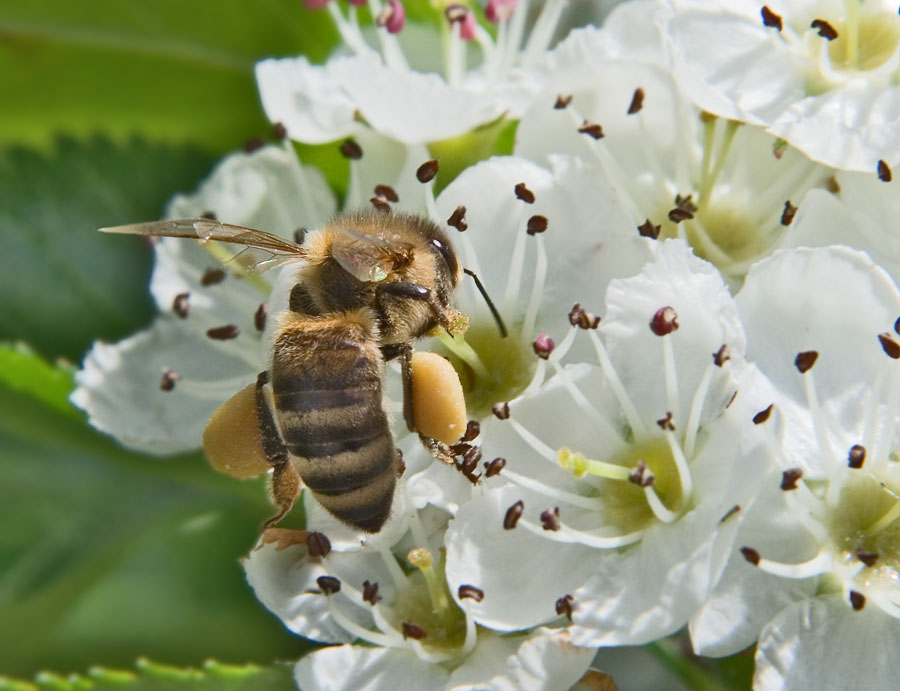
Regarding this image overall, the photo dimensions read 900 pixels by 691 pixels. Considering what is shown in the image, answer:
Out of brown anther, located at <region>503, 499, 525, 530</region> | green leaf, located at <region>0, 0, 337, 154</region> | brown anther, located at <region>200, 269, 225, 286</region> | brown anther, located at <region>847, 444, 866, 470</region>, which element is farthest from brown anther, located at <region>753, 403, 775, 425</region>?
green leaf, located at <region>0, 0, 337, 154</region>

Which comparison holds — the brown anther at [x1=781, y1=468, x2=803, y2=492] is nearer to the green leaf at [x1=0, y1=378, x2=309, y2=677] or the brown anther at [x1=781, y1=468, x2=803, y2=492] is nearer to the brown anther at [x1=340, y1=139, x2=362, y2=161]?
the brown anther at [x1=340, y1=139, x2=362, y2=161]

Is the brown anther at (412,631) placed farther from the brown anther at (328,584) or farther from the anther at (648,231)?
the anther at (648,231)

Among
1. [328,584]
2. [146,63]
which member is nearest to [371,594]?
[328,584]

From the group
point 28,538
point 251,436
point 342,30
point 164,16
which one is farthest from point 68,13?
point 251,436

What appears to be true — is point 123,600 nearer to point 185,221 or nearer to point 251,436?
point 251,436

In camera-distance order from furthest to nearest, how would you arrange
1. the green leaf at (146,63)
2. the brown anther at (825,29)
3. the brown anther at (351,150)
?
the green leaf at (146,63)
the brown anther at (351,150)
the brown anther at (825,29)

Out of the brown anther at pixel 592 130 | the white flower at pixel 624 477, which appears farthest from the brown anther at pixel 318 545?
the brown anther at pixel 592 130
